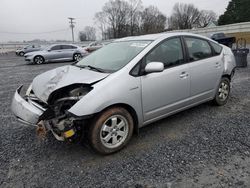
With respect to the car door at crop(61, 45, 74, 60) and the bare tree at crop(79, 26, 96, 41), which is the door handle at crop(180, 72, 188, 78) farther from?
the bare tree at crop(79, 26, 96, 41)

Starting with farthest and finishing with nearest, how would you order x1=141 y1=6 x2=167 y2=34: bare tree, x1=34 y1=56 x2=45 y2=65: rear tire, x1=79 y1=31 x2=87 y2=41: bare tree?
x1=79 y1=31 x2=87 y2=41: bare tree < x1=141 y1=6 x2=167 y2=34: bare tree < x1=34 y1=56 x2=45 y2=65: rear tire

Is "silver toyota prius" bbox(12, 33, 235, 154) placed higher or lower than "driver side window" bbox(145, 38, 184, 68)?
lower

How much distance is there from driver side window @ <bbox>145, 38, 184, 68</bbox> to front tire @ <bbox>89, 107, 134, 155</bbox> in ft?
2.98

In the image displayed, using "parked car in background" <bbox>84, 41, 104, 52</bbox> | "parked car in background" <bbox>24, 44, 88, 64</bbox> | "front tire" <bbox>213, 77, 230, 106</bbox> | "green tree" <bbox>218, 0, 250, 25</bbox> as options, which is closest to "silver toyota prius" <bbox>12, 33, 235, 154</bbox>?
"front tire" <bbox>213, 77, 230, 106</bbox>

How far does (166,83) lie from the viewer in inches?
121

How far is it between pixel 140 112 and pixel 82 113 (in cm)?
89

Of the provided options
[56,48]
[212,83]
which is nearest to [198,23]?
[56,48]

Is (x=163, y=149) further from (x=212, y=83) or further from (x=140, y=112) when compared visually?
(x=212, y=83)

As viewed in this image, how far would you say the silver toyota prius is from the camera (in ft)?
8.25

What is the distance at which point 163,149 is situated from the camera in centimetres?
284

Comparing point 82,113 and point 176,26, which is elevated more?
point 176,26

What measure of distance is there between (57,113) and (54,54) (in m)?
13.2

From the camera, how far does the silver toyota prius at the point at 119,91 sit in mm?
2514

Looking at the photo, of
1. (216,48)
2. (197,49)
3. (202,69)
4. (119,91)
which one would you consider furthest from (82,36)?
(119,91)
